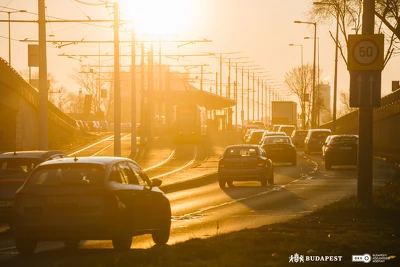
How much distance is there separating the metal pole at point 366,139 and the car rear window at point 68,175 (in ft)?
22.1

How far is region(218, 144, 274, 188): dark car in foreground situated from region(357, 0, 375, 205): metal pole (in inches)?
535

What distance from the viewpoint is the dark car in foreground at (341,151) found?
1721 inches

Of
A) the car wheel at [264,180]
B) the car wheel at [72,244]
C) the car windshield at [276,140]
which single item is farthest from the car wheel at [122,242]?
the car windshield at [276,140]

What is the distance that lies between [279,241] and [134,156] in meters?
44.1

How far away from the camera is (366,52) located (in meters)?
19.1

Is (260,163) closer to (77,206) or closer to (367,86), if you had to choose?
(367,86)

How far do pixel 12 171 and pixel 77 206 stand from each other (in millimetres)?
5525

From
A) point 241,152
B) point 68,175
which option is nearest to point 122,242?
point 68,175

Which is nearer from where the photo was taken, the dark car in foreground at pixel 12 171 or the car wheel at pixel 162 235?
the car wheel at pixel 162 235

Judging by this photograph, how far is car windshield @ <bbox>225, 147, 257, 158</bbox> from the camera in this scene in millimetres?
33531

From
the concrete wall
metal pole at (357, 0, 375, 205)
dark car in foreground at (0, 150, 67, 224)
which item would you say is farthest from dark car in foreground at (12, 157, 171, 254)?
the concrete wall

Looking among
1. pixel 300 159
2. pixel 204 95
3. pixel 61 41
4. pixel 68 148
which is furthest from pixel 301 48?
pixel 61 41

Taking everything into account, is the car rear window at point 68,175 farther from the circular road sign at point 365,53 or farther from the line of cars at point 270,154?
the line of cars at point 270,154

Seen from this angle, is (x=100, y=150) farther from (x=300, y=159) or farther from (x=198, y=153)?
(x=300, y=159)
